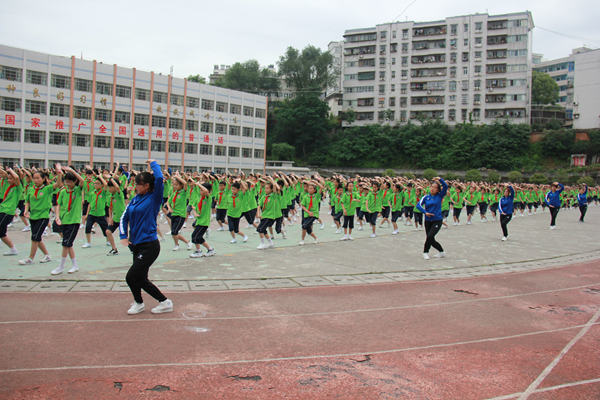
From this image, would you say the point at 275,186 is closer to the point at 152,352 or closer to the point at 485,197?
the point at 152,352

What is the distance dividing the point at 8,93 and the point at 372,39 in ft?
160

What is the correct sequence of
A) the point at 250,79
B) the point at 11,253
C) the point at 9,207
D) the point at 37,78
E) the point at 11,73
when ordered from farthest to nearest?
the point at 250,79, the point at 37,78, the point at 11,73, the point at 11,253, the point at 9,207

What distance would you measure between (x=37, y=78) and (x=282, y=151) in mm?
31348

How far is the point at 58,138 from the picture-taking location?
40938 mm

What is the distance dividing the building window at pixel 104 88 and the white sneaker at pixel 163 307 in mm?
42103

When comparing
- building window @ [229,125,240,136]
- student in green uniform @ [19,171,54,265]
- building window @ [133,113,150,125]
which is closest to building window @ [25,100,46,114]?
building window @ [133,113,150,125]

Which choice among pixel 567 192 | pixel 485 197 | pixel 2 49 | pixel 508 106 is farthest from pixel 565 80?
pixel 2 49

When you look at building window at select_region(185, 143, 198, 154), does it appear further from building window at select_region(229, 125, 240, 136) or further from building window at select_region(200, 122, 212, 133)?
building window at select_region(229, 125, 240, 136)

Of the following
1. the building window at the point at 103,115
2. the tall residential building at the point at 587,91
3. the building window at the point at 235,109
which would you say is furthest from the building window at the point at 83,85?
the tall residential building at the point at 587,91

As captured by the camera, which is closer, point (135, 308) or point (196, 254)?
point (135, 308)

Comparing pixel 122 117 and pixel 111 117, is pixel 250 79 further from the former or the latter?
pixel 111 117

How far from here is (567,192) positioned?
3762 centimetres

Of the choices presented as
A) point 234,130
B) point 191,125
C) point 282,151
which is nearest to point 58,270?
point 191,125

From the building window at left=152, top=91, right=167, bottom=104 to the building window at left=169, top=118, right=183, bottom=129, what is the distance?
2093mm
